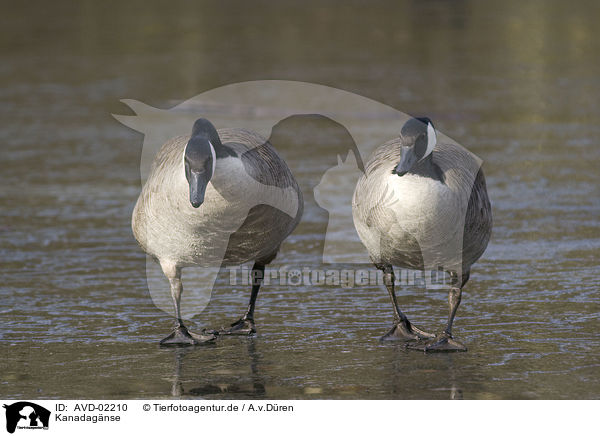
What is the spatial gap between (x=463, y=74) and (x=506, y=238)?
965cm

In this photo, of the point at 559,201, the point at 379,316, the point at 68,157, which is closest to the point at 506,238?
the point at 559,201

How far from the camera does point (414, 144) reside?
6.19 m

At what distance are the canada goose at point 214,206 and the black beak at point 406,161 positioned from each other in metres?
0.92

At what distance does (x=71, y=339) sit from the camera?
688 centimetres

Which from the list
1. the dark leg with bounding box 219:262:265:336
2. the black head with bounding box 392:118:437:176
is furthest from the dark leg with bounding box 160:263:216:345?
the black head with bounding box 392:118:437:176

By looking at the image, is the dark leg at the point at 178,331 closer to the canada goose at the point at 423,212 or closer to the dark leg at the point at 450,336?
the canada goose at the point at 423,212

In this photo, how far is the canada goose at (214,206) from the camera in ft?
20.9
